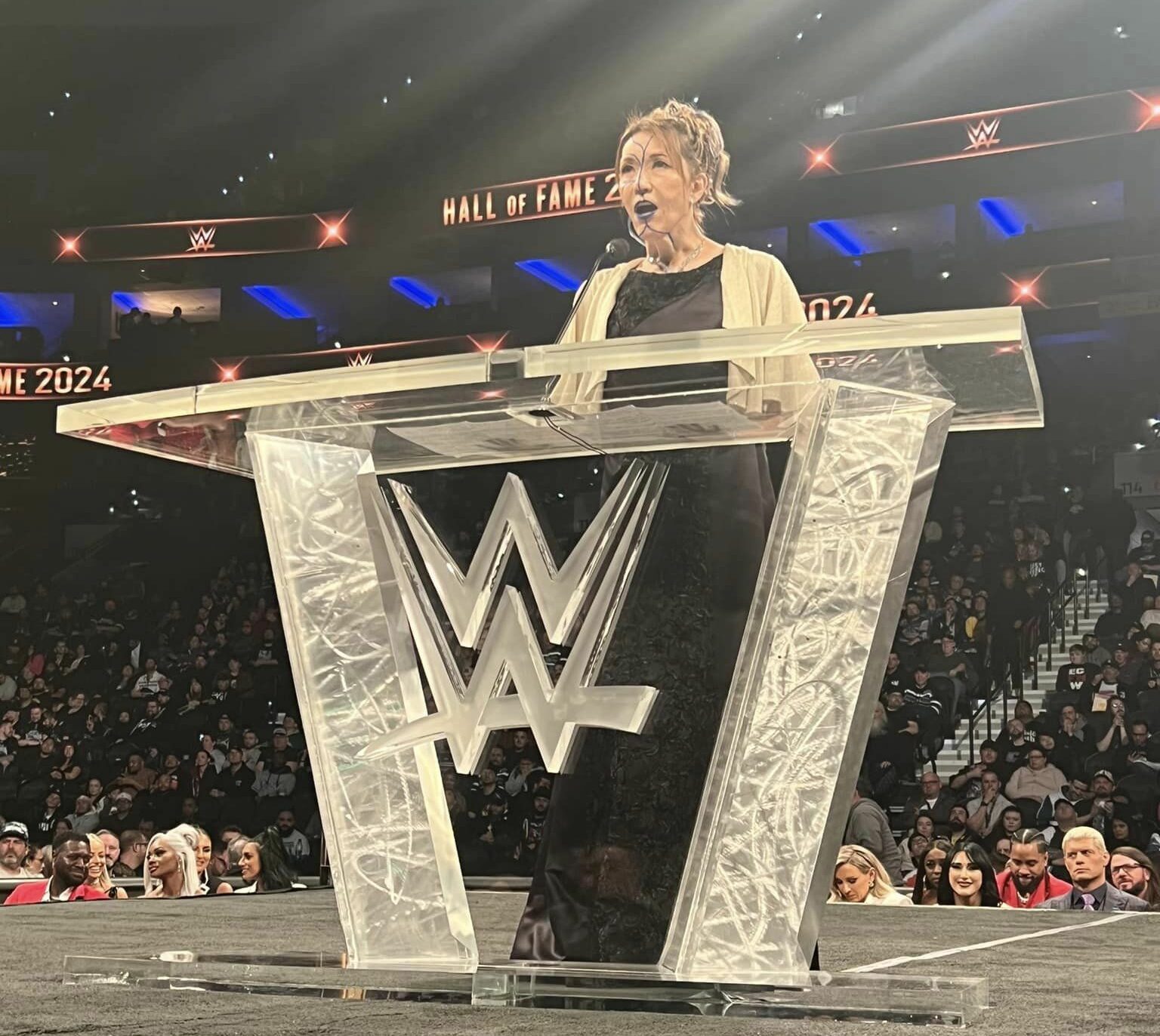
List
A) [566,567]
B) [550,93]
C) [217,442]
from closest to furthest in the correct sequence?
1. [566,567]
2. [217,442]
3. [550,93]

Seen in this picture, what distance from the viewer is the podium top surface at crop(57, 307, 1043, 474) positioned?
4.94 ft

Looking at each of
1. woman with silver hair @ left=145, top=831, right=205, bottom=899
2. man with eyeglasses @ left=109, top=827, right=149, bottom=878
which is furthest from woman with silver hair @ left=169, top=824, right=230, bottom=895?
man with eyeglasses @ left=109, top=827, right=149, bottom=878

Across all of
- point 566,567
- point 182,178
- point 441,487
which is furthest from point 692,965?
point 182,178

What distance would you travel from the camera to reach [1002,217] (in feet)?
48.5

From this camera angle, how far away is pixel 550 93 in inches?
563

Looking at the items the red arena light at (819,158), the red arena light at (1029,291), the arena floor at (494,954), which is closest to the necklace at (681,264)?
the arena floor at (494,954)

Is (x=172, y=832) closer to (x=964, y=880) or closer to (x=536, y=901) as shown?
(x=964, y=880)

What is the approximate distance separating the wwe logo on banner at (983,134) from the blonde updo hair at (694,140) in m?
11.6

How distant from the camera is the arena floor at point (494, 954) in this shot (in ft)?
4.35

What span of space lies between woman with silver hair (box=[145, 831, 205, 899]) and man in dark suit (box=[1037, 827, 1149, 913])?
2.87 metres

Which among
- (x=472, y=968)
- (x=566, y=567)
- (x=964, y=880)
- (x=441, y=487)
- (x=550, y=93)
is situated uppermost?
(x=550, y=93)

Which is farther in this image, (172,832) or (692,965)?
(172,832)

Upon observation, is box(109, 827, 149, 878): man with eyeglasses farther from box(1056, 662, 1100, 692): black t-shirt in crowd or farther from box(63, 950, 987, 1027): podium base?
box(63, 950, 987, 1027): podium base

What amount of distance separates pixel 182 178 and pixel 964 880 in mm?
13412
